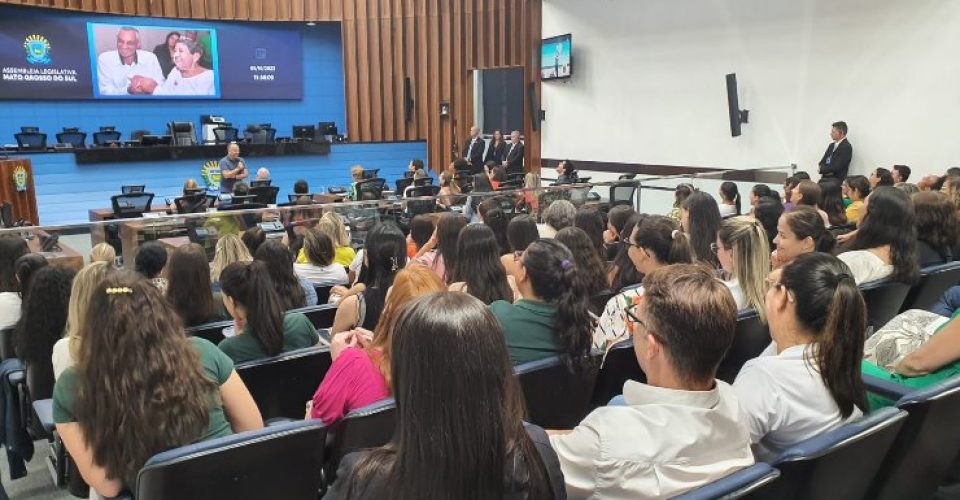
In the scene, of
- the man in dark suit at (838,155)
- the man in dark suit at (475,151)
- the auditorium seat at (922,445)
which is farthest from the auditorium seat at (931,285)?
the man in dark suit at (475,151)

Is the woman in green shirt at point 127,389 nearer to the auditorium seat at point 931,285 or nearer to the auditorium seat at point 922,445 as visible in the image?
the auditorium seat at point 922,445

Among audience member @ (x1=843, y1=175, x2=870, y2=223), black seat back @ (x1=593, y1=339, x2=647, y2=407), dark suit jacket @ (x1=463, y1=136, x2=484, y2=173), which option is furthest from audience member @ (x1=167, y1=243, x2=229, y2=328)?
dark suit jacket @ (x1=463, y1=136, x2=484, y2=173)

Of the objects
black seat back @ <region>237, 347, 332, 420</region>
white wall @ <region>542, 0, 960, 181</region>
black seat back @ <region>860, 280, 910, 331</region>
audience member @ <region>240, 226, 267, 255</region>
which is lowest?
black seat back @ <region>237, 347, 332, 420</region>

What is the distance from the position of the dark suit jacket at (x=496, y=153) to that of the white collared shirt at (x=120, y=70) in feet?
19.0

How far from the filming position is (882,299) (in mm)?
3047

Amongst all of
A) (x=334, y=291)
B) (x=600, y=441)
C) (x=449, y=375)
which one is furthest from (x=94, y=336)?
(x=334, y=291)

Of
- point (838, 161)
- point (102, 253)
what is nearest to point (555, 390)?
point (102, 253)

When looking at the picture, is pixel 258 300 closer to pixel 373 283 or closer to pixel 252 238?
pixel 373 283

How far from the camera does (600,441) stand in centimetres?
138

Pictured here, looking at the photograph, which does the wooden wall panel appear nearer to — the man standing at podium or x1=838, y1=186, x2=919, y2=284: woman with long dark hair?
the man standing at podium

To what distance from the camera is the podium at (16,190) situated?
811 centimetres

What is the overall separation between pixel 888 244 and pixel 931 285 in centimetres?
28

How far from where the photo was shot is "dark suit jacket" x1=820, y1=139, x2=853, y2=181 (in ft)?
27.7

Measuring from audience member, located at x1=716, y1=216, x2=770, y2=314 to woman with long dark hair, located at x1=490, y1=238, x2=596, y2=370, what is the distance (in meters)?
0.86
